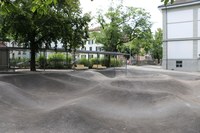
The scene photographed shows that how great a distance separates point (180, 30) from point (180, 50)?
10.4 ft

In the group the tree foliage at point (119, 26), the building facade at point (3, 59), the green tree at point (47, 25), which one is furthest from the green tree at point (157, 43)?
the building facade at point (3, 59)

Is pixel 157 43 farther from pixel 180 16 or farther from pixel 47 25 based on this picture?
pixel 47 25

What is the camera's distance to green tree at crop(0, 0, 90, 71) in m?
23.4

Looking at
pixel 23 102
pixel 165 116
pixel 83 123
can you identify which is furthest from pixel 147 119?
pixel 23 102

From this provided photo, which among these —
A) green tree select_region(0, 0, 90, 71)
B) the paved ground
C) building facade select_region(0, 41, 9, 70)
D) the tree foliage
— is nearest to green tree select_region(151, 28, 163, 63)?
the tree foliage

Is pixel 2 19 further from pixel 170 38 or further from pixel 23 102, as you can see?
pixel 170 38

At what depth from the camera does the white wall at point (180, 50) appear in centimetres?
4406

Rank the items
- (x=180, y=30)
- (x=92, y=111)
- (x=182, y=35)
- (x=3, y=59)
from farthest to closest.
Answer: (x=180, y=30) < (x=182, y=35) < (x=3, y=59) < (x=92, y=111)

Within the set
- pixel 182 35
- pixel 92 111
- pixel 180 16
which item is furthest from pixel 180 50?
pixel 92 111

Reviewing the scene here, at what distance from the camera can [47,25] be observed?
24.2m

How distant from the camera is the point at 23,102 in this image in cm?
1345

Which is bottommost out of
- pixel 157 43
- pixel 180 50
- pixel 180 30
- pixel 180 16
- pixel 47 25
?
pixel 180 50

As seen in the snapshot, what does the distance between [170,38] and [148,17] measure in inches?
541

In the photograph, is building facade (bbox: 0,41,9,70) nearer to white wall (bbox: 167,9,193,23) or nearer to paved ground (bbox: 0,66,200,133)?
paved ground (bbox: 0,66,200,133)
